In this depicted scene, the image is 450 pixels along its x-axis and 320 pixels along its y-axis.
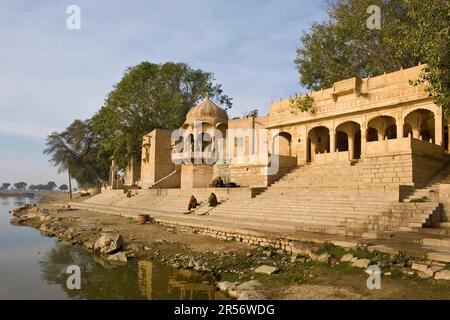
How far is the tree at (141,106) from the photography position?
4150 cm

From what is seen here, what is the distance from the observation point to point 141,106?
41781 mm

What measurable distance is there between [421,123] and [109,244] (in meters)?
20.6

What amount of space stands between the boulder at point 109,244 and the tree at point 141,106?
1122 inches

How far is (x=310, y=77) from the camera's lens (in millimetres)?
31781

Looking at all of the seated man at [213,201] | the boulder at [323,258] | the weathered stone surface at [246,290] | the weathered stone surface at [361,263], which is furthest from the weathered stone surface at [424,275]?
the seated man at [213,201]

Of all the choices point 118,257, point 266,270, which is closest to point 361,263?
point 266,270

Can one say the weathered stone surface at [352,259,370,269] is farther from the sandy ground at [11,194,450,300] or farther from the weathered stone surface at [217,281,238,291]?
the weathered stone surface at [217,281,238,291]

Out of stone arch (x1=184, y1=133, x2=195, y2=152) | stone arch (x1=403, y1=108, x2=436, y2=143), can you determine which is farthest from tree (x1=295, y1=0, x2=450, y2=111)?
stone arch (x1=184, y1=133, x2=195, y2=152)

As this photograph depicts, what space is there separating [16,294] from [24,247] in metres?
7.32

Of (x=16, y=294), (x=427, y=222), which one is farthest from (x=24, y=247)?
(x=427, y=222)

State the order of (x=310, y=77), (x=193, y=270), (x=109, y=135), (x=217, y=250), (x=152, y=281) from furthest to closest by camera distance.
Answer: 1. (x=109, y=135)
2. (x=310, y=77)
3. (x=217, y=250)
4. (x=193, y=270)
5. (x=152, y=281)

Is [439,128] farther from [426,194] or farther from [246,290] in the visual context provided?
[246,290]

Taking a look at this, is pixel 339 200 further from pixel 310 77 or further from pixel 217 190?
pixel 310 77

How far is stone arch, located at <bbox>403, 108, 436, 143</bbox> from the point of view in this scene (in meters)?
22.2
